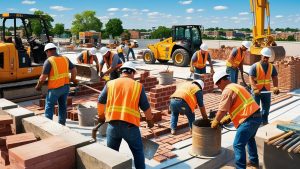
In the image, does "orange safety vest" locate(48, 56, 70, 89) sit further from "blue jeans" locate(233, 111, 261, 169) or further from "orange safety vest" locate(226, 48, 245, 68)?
"orange safety vest" locate(226, 48, 245, 68)

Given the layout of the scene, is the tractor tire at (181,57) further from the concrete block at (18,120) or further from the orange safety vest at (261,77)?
the concrete block at (18,120)

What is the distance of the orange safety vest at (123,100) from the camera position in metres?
3.86

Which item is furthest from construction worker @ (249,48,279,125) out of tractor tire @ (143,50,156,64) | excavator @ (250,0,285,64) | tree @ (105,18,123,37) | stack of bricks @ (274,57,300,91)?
tree @ (105,18,123,37)

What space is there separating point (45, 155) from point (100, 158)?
2.01ft

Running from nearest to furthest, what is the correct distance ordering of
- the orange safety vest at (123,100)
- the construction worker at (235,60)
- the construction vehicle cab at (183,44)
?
the orange safety vest at (123,100)
the construction worker at (235,60)
the construction vehicle cab at (183,44)

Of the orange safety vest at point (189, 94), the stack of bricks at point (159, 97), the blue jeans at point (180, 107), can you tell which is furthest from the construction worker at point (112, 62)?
the orange safety vest at point (189, 94)

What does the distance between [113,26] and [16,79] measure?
198ft

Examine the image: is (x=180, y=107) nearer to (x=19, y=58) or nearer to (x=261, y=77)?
(x=261, y=77)

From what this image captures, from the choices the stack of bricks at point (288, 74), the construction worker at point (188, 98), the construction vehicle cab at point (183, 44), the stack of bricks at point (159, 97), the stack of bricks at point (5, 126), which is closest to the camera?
the stack of bricks at point (5, 126)

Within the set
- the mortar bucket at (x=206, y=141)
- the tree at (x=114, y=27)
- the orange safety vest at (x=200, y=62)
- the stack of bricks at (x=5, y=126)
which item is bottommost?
the mortar bucket at (x=206, y=141)

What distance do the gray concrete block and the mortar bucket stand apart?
1.81m

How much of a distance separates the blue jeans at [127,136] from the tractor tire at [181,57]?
12.5m

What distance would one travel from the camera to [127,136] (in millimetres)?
3943

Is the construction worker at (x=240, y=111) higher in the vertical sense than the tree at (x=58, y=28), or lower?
lower
